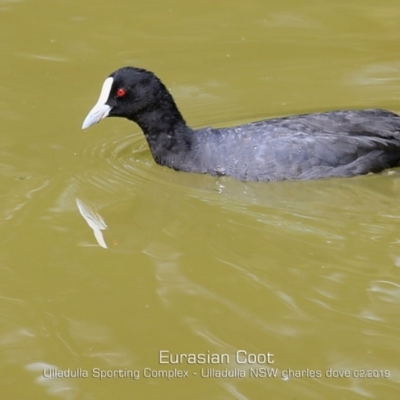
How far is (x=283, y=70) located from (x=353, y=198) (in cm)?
287

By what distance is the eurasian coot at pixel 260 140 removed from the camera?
7082 mm

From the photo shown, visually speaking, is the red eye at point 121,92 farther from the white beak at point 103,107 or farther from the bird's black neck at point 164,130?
the bird's black neck at point 164,130

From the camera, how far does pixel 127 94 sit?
7422 mm

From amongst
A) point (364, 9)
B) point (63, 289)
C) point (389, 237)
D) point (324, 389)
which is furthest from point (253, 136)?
point (364, 9)

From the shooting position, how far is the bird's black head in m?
7.38

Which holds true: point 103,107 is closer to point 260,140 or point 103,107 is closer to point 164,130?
point 164,130

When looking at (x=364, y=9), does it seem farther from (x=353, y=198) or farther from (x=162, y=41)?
(x=353, y=198)

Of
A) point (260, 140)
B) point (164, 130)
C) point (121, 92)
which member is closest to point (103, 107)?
point (121, 92)

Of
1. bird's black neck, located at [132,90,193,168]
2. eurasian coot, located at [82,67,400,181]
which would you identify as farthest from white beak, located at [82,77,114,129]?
bird's black neck, located at [132,90,193,168]

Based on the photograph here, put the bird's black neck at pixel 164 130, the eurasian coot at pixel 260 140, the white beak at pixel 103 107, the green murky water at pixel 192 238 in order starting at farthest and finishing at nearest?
the bird's black neck at pixel 164 130 → the white beak at pixel 103 107 → the eurasian coot at pixel 260 140 → the green murky water at pixel 192 238

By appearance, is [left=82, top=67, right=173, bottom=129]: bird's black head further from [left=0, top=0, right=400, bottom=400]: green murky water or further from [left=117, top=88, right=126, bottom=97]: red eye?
[left=0, top=0, right=400, bottom=400]: green murky water

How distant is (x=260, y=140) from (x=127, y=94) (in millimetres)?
1098

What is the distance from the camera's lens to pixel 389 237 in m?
6.02

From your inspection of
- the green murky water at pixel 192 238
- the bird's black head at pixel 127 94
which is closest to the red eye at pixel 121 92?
the bird's black head at pixel 127 94
